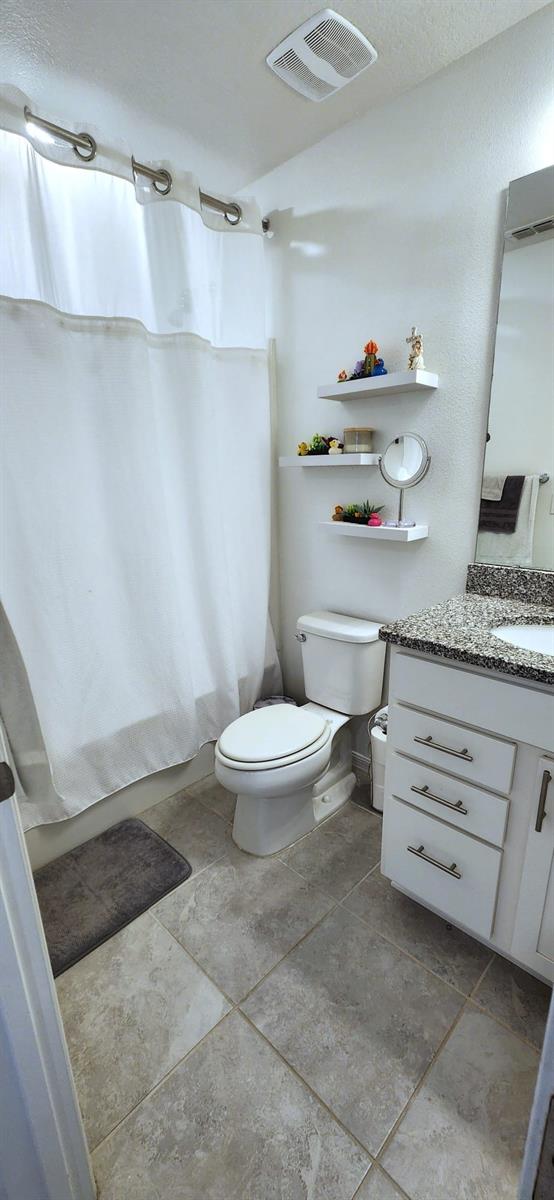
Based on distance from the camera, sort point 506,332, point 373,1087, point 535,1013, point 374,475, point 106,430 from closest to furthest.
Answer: point 373,1087 → point 535,1013 → point 506,332 → point 106,430 → point 374,475

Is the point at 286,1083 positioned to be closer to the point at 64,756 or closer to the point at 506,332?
the point at 64,756

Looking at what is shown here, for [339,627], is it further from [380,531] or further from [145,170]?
[145,170]

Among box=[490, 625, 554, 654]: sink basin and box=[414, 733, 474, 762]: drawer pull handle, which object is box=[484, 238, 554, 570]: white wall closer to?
box=[490, 625, 554, 654]: sink basin

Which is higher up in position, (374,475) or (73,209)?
(73,209)

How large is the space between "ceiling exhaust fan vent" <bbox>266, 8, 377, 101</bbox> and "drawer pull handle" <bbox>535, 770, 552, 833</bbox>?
6.00ft

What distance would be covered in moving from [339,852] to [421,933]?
0.37m

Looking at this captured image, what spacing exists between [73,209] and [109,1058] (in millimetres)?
2211

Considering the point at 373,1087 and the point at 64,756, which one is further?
the point at 64,756

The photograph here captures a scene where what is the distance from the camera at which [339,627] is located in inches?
73.9

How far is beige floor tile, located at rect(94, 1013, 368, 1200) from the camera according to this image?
94 cm

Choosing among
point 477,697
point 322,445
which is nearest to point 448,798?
point 477,697

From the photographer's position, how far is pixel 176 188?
1.59 metres

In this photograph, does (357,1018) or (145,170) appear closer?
(357,1018)

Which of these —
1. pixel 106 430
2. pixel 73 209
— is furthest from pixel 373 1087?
pixel 73 209
